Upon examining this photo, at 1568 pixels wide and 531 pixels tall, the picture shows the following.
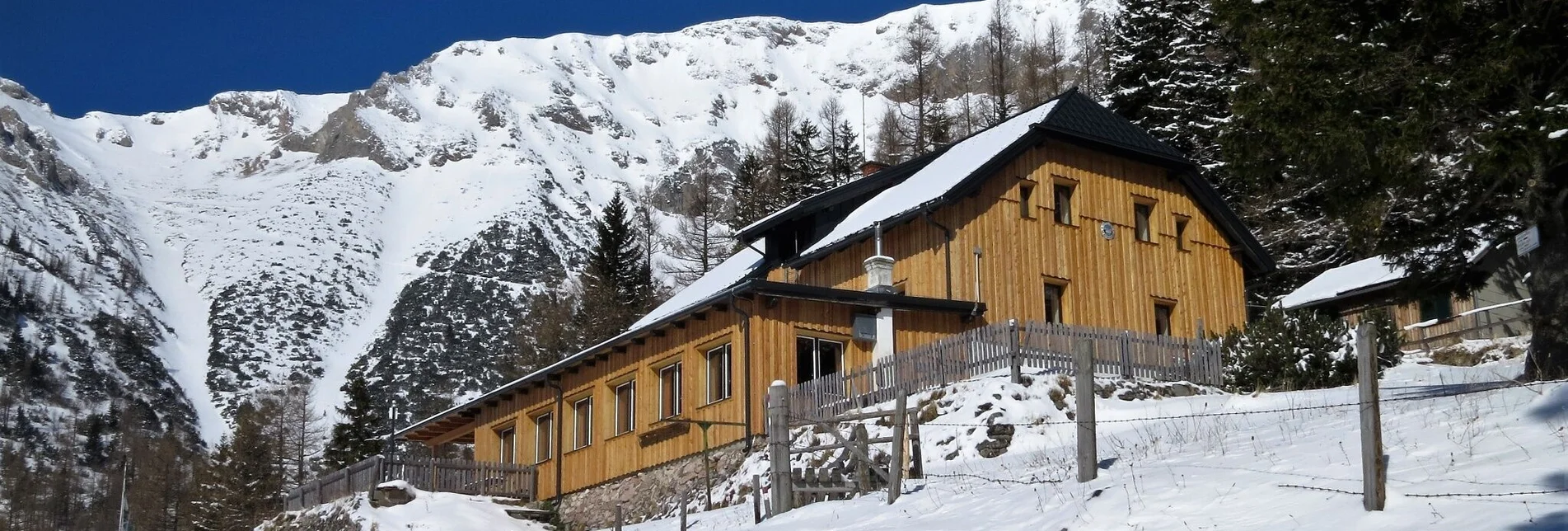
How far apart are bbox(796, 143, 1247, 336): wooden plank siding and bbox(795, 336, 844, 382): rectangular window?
2825 millimetres

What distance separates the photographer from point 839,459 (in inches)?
875

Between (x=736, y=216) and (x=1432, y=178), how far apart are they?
4883 cm

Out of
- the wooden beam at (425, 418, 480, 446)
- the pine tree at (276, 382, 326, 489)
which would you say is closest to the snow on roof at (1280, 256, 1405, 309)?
the wooden beam at (425, 418, 480, 446)

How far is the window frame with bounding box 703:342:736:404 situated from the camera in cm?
2889

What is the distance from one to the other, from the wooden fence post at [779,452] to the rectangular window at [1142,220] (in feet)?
54.5

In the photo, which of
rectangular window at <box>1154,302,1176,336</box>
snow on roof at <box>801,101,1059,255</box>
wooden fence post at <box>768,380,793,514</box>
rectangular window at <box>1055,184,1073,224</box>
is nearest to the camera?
wooden fence post at <box>768,380,793,514</box>

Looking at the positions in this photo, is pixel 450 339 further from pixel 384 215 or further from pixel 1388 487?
pixel 1388 487

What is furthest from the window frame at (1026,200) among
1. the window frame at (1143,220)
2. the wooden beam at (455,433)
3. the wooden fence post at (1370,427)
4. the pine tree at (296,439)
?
the pine tree at (296,439)

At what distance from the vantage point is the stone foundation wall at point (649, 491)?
28.2m

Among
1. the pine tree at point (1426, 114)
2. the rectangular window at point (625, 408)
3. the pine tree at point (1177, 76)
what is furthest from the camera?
the pine tree at point (1177, 76)

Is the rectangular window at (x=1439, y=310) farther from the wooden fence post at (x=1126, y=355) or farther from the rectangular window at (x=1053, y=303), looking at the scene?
the wooden fence post at (x=1126, y=355)

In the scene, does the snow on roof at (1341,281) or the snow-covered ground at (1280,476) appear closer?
the snow-covered ground at (1280,476)

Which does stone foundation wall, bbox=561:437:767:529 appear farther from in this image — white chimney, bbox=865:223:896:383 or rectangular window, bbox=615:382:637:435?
white chimney, bbox=865:223:896:383

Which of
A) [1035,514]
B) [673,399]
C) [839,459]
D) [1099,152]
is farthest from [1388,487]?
[1099,152]
